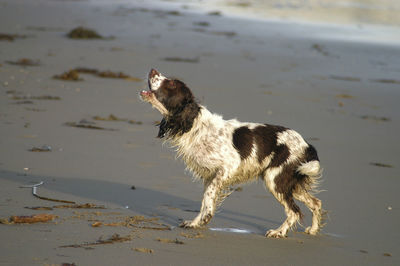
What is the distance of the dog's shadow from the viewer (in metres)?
6.44

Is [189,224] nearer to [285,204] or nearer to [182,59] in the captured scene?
[285,204]

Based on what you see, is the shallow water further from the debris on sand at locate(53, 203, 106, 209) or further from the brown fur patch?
the debris on sand at locate(53, 203, 106, 209)

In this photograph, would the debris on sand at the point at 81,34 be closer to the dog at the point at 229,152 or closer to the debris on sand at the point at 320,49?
the debris on sand at the point at 320,49

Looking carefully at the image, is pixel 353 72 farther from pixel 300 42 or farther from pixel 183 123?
pixel 183 123

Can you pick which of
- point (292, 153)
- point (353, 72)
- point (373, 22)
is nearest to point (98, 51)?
point (353, 72)

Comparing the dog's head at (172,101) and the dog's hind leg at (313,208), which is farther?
the dog's hind leg at (313,208)

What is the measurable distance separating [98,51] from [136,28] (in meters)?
4.54

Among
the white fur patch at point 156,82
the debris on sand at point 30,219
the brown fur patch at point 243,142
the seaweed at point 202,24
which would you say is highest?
the white fur patch at point 156,82

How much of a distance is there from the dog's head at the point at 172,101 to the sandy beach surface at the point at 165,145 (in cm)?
89

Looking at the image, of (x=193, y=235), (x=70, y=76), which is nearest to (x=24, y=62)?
(x=70, y=76)

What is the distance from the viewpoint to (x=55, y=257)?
467 cm

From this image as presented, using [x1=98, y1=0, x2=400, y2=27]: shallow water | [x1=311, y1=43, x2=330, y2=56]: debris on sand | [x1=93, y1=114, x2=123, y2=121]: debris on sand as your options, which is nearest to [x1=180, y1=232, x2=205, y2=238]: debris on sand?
[x1=93, y1=114, x2=123, y2=121]: debris on sand

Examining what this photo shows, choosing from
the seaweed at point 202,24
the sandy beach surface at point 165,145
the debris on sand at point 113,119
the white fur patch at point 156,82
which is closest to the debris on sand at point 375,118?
the sandy beach surface at point 165,145

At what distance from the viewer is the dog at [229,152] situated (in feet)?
20.5
